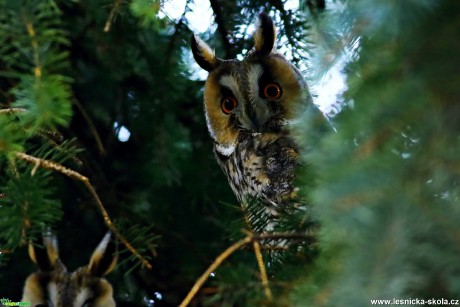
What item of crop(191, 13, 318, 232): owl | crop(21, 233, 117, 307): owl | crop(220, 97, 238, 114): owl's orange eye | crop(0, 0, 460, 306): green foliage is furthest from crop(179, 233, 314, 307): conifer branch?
crop(220, 97, 238, 114): owl's orange eye

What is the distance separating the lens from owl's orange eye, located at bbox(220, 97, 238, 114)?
8.58ft

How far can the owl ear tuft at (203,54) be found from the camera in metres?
2.63

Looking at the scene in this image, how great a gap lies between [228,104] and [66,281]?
0.87 m

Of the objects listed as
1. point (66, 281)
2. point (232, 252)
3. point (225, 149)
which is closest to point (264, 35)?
point (225, 149)

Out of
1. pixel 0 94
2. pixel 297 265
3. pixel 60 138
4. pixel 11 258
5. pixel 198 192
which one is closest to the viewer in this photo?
pixel 297 265

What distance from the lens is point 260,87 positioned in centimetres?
256

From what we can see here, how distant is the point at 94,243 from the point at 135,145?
0.48m

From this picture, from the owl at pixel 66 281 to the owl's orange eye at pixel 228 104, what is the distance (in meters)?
0.74

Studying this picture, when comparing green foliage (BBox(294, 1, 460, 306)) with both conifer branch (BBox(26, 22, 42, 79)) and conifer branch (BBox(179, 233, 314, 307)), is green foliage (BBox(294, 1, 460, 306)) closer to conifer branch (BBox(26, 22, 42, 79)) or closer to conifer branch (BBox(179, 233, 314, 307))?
conifer branch (BBox(179, 233, 314, 307))

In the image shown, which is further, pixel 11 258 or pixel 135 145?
pixel 135 145

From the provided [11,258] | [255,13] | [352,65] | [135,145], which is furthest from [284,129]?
[352,65]

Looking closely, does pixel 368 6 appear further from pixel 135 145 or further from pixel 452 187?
pixel 135 145

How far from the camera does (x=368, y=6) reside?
97 cm

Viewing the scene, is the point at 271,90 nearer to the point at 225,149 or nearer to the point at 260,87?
the point at 260,87
